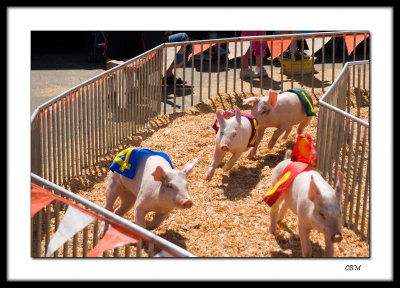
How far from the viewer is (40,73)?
12797mm

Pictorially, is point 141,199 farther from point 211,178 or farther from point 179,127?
point 179,127

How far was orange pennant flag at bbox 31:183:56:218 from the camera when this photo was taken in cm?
493

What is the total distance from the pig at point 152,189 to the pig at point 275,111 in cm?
234

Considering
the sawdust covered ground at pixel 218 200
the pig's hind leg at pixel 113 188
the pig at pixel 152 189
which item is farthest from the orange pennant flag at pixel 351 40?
the pig's hind leg at pixel 113 188

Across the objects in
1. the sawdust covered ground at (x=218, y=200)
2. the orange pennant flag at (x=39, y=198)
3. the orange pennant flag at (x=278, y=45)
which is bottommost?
the sawdust covered ground at (x=218, y=200)

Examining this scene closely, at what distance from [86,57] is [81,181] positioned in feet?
23.3

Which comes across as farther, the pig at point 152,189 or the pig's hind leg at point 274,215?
the pig's hind leg at point 274,215

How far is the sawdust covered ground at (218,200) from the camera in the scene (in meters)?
6.07

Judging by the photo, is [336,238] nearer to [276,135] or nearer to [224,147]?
[224,147]

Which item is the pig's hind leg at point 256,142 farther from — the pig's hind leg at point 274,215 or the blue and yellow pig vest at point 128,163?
the blue and yellow pig vest at point 128,163

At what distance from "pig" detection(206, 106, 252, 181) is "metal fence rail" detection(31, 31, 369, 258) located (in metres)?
1.15

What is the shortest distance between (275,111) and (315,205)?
329 cm

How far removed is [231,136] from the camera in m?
7.38

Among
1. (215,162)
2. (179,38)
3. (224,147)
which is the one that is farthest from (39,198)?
(179,38)
